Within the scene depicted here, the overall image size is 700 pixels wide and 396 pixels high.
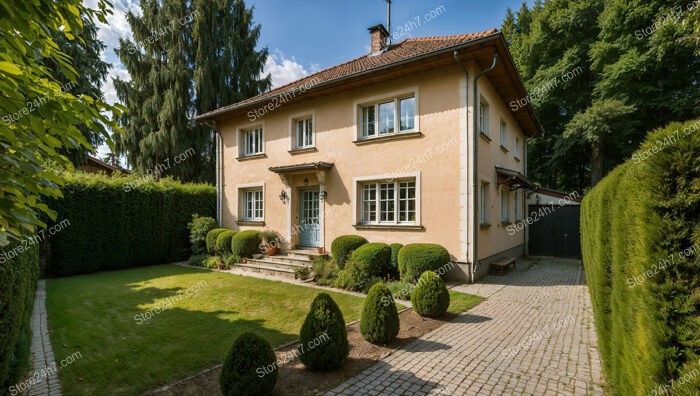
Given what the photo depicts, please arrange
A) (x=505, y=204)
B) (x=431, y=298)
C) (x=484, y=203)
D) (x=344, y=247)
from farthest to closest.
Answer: (x=505, y=204)
(x=484, y=203)
(x=344, y=247)
(x=431, y=298)

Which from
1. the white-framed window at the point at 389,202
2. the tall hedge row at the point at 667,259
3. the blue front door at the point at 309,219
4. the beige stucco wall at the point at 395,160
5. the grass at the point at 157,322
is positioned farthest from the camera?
the blue front door at the point at 309,219

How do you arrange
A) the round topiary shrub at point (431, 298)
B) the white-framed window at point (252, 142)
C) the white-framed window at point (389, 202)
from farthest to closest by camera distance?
the white-framed window at point (252, 142) → the white-framed window at point (389, 202) → the round topiary shrub at point (431, 298)

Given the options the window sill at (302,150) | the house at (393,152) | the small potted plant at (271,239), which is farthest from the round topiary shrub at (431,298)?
the small potted plant at (271,239)

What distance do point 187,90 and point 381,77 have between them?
1642 centimetres

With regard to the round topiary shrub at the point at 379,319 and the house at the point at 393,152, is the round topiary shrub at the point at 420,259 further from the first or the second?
the round topiary shrub at the point at 379,319

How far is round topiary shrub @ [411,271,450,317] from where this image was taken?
20.0 ft

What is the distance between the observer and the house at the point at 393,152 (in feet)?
30.2

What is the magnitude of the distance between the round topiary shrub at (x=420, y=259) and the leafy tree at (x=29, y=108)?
7312mm

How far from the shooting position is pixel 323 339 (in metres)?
4.05

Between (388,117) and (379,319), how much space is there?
24.0ft

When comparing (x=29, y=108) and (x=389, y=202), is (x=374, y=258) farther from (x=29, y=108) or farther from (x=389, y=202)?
(x=29, y=108)

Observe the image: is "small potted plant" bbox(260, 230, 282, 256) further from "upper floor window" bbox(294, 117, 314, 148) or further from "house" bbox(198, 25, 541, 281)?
"upper floor window" bbox(294, 117, 314, 148)

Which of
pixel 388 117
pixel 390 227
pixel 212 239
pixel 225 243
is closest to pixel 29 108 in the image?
pixel 390 227

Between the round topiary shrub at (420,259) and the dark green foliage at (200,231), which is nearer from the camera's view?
the round topiary shrub at (420,259)
